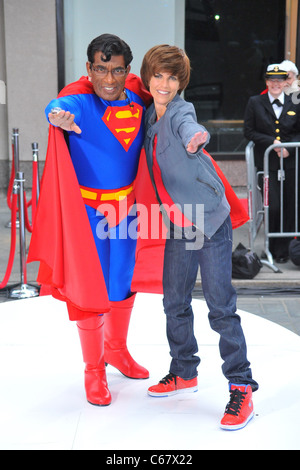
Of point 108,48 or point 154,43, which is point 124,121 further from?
point 154,43

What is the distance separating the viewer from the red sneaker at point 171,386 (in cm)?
318

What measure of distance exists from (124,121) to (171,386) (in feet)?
3.90

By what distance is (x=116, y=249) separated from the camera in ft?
10.3

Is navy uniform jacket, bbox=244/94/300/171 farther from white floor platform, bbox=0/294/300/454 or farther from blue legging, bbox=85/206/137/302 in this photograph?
blue legging, bbox=85/206/137/302

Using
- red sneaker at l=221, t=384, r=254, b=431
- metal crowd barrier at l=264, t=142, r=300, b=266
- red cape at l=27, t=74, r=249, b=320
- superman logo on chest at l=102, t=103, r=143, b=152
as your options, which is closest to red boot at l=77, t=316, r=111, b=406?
red cape at l=27, t=74, r=249, b=320

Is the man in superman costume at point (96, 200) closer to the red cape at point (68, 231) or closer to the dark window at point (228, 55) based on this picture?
the red cape at point (68, 231)

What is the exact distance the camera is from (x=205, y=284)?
9.64 feet

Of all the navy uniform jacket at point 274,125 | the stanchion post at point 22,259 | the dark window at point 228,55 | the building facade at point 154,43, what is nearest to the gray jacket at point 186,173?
the stanchion post at point 22,259

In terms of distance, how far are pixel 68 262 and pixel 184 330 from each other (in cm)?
59

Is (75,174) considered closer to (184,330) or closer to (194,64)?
(184,330)

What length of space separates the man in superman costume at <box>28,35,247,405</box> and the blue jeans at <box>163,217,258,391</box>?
24 centimetres

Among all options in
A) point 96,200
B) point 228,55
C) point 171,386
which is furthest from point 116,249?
point 228,55

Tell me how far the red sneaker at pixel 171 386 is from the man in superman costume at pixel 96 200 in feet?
0.70
